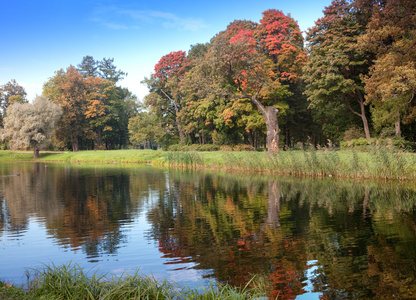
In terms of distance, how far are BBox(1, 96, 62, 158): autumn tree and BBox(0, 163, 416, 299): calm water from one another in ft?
131

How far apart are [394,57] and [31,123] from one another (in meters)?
49.6

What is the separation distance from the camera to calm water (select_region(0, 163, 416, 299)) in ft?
20.4

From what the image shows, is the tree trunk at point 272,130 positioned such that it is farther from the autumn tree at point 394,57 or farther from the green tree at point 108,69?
the green tree at point 108,69

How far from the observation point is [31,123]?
52.9 metres

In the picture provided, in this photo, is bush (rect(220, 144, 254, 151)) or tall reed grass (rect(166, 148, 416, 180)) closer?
tall reed grass (rect(166, 148, 416, 180))

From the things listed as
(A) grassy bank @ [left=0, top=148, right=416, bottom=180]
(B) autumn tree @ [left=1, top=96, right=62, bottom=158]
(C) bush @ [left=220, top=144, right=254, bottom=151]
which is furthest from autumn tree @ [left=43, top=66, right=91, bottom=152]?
(C) bush @ [left=220, top=144, right=254, bottom=151]

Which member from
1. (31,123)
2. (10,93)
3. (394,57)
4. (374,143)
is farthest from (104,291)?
(10,93)

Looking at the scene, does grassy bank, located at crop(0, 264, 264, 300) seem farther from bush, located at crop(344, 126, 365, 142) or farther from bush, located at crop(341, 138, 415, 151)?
bush, located at crop(344, 126, 365, 142)

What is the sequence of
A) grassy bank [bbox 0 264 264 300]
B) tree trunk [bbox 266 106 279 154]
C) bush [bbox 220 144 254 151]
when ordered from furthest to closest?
bush [bbox 220 144 254 151] < tree trunk [bbox 266 106 279 154] < grassy bank [bbox 0 264 264 300]

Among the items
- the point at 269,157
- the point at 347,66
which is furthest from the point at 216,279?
the point at 347,66

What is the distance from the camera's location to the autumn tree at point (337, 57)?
29.2m

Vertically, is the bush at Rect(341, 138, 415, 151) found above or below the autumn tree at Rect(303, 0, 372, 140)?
below

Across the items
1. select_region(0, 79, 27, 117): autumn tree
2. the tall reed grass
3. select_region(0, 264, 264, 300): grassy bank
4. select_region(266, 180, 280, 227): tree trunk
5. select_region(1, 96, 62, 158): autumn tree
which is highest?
select_region(0, 79, 27, 117): autumn tree

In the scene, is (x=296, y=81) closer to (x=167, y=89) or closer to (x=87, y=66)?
(x=167, y=89)
